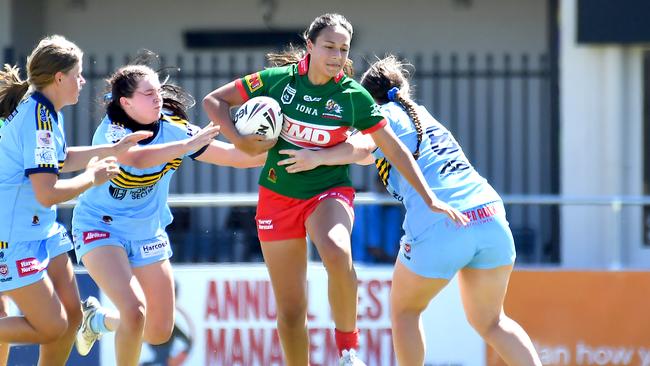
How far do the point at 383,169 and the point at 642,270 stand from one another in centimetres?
303

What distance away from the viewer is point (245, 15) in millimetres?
13844

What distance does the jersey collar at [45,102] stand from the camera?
6340mm

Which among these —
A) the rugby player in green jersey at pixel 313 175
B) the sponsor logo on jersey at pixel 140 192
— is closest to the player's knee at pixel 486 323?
the rugby player in green jersey at pixel 313 175

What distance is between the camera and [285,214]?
6523 mm

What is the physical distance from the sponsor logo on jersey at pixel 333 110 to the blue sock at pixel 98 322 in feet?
6.37

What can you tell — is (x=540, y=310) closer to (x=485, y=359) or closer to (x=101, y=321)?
(x=485, y=359)

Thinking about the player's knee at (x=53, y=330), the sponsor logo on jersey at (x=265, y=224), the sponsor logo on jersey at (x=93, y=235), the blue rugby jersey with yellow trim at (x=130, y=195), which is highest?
the blue rugby jersey with yellow trim at (x=130, y=195)

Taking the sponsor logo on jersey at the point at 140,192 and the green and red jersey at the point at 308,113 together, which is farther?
the sponsor logo on jersey at the point at 140,192

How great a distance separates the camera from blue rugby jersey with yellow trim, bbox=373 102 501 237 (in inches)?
257

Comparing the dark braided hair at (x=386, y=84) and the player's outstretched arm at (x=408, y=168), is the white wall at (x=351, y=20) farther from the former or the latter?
the player's outstretched arm at (x=408, y=168)

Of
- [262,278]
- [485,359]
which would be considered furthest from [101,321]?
[485,359]

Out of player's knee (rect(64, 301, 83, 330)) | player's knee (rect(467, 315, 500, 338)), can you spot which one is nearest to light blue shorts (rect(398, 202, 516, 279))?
player's knee (rect(467, 315, 500, 338))

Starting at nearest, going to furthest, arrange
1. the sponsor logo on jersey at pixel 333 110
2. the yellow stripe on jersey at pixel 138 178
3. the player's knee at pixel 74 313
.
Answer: the sponsor logo on jersey at pixel 333 110 → the player's knee at pixel 74 313 → the yellow stripe on jersey at pixel 138 178

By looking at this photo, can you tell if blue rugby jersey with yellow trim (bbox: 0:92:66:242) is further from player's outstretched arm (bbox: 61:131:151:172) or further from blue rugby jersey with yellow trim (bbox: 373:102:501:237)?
blue rugby jersey with yellow trim (bbox: 373:102:501:237)
